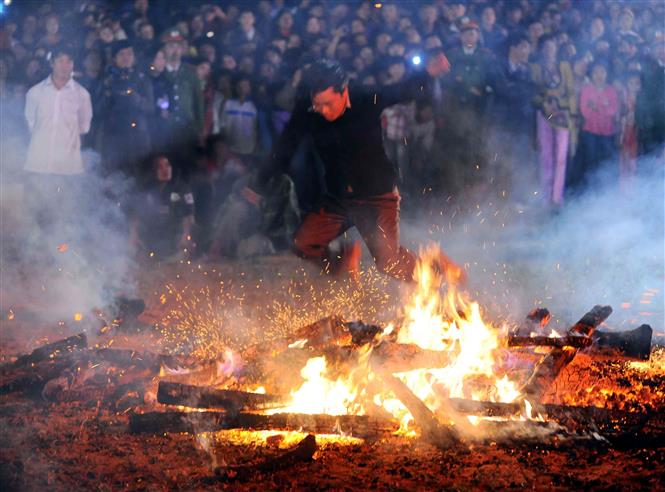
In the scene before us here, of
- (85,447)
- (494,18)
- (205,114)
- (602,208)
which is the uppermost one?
(494,18)

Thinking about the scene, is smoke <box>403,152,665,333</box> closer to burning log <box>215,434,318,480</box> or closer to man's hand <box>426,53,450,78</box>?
man's hand <box>426,53,450,78</box>

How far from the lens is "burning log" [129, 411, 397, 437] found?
4.18m

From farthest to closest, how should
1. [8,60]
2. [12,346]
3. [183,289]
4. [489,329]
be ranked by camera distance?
1. [8,60]
2. [183,289]
3. [12,346]
4. [489,329]

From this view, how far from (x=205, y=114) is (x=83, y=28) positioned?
1.89m

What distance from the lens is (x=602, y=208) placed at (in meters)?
10.2

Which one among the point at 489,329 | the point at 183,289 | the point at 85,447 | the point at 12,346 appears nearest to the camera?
the point at 85,447

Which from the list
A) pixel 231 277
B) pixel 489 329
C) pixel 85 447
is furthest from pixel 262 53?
pixel 85 447

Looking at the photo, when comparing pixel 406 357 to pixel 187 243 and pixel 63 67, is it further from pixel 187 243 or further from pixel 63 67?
pixel 63 67

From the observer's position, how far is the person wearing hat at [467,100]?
9.52 metres

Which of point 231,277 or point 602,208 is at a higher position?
point 602,208

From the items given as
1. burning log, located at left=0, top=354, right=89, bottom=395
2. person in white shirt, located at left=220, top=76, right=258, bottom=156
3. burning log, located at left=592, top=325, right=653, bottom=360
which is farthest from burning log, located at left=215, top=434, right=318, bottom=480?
person in white shirt, located at left=220, top=76, right=258, bottom=156

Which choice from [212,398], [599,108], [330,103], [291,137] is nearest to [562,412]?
[212,398]

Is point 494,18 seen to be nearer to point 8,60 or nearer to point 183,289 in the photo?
point 183,289

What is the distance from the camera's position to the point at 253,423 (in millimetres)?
4215
